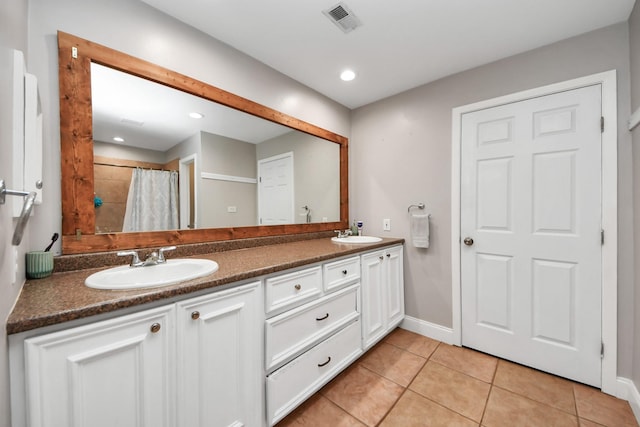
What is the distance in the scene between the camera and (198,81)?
63.4 inches

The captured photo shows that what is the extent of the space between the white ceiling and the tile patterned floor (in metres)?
2.30

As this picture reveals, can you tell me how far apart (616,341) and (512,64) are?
77.3 inches

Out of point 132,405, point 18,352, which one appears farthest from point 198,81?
point 132,405

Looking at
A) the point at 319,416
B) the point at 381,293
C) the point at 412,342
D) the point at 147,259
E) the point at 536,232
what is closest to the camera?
the point at 147,259

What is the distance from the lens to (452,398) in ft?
5.08

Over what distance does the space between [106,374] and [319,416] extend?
111cm

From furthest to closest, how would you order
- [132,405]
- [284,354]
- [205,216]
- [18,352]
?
[205,216] → [284,354] → [132,405] → [18,352]

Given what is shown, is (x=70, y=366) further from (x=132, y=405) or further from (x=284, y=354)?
(x=284, y=354)

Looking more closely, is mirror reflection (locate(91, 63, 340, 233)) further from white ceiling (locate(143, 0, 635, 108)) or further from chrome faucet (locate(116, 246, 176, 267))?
white ceiling (locate(143, 0, 635, 108))

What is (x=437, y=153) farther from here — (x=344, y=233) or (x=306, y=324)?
(x=306, y=324)

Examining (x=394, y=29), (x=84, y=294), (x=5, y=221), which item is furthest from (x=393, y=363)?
(x=394, y=29)

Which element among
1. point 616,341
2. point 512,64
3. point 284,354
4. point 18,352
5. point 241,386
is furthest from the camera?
point 512,64

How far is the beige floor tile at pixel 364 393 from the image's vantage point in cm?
144

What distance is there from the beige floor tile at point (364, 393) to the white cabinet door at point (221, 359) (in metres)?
0.56
